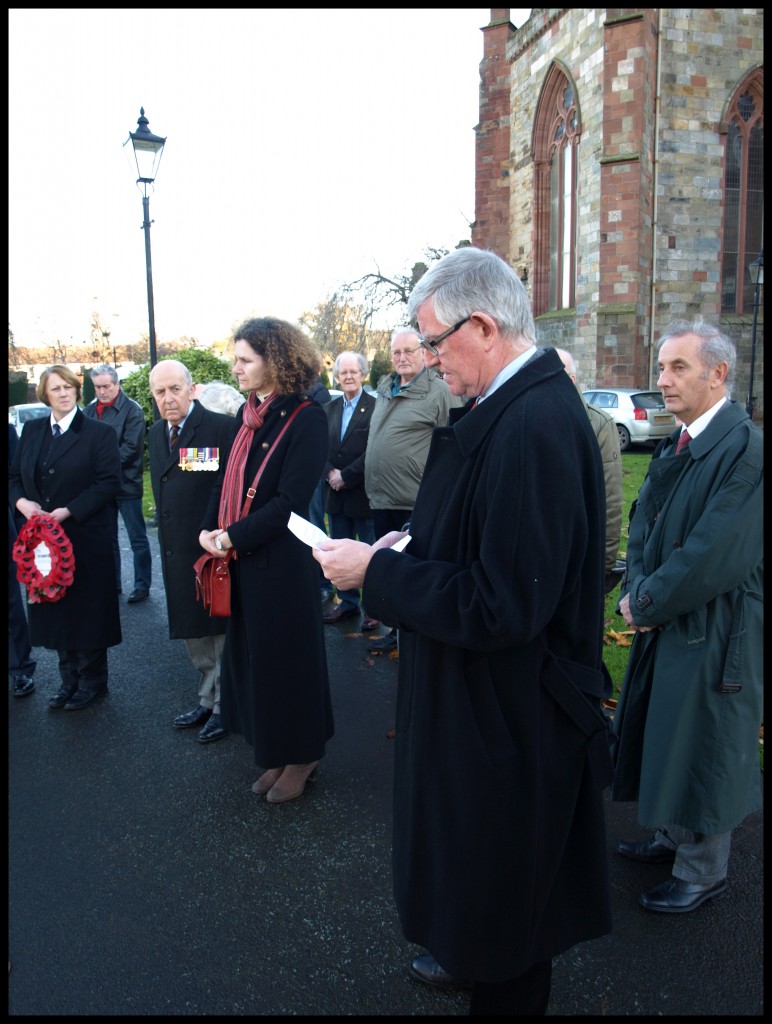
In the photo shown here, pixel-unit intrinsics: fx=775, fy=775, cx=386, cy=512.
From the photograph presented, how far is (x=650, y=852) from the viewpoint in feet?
11.1

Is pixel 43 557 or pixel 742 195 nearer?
pixel 43 557

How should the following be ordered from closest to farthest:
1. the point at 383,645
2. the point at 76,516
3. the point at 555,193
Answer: the point at 76,516, the point at 383,645, the point at 555,193

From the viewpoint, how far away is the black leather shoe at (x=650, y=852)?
133 inches

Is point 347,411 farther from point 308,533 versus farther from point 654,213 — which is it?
point 654,213

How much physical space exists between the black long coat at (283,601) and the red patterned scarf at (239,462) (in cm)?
4

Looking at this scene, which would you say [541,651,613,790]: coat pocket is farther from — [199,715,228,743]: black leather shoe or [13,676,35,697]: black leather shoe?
[13,676,35,697]: black leather shoe

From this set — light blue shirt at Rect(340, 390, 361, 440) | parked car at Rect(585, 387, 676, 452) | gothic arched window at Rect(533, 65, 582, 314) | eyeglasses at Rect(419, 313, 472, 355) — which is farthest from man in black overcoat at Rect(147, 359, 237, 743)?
gothic arched window at Rect(533, 65, 582, 314)

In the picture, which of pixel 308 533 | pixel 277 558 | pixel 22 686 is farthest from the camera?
pixel 22 686

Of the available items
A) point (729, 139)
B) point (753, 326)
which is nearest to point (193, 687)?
point (753, 326)

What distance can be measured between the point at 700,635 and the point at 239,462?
7.68 feet

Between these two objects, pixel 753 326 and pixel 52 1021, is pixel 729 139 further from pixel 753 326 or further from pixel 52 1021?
pixel 52 1021

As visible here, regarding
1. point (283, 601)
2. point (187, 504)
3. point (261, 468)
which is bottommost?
point (283, 601)

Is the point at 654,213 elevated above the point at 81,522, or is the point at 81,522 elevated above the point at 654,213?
the point at 654,213

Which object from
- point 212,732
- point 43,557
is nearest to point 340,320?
point 43,557
